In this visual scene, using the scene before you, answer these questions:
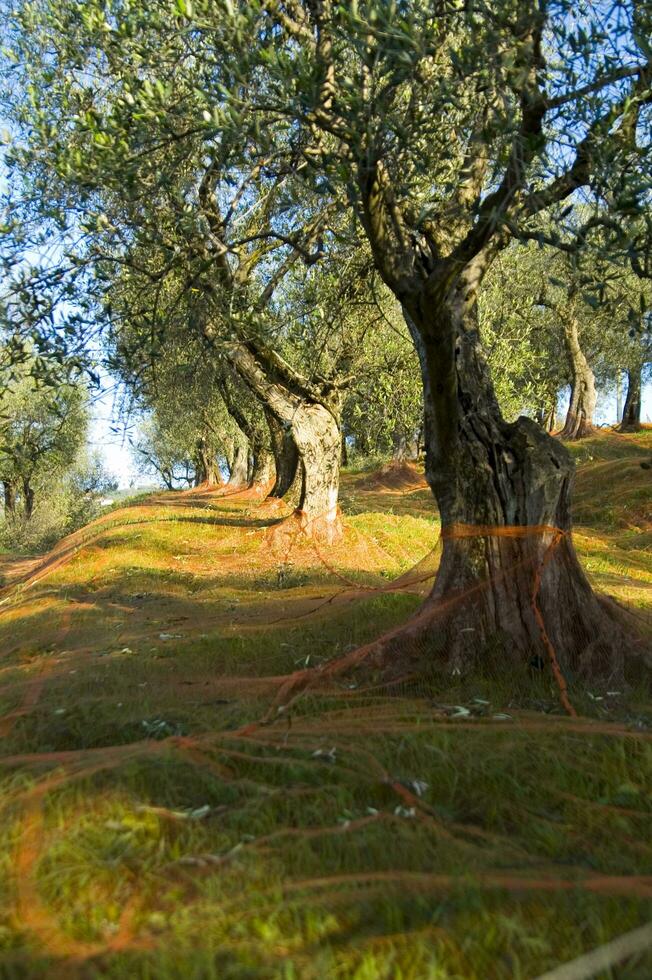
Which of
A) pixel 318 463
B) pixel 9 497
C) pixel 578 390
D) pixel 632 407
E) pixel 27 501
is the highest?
pixel 578 390

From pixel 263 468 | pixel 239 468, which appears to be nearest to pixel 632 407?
pixel 239 468

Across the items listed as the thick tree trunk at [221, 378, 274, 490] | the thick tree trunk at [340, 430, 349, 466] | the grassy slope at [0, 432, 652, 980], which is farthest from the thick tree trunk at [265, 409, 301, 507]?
the thick tree trunk at [340, 430, 349, 466]

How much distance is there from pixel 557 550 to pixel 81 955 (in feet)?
15.2

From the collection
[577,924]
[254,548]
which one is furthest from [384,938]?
[254,548]

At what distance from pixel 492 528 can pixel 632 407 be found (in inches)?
1244

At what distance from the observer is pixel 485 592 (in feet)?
20.2

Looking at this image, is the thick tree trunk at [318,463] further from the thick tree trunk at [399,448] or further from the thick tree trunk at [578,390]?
the thick tree trunk at [578,390]

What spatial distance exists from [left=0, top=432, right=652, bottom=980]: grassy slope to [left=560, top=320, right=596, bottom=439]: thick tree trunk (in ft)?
83.3

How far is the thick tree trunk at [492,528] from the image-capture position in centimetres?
596

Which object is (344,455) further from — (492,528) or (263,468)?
(492,528)

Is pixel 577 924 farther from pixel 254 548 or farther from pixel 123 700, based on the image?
pixel 254 548

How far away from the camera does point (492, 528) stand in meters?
6.25

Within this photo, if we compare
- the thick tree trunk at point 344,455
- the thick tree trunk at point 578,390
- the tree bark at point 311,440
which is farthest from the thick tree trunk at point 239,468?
the tree bark at point 311,440

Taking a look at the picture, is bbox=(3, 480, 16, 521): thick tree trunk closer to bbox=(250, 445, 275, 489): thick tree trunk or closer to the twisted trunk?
the twisted trunk
